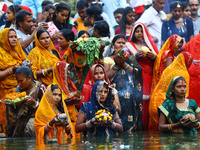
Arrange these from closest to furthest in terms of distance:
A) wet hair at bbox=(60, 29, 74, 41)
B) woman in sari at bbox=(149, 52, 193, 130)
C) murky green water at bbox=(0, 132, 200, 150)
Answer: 1. murky green water at bbox=(0, 132, 200, 150)
2. woman in sari at bbox=(149, 52, 193, 130)
3. wet hair at bbox=(60, 29, 74, 41)

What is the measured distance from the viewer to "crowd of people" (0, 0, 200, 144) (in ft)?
32.5

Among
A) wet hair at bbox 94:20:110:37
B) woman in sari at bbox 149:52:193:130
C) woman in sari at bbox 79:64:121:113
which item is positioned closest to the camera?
woman in sari at bbox 79:64:121:113

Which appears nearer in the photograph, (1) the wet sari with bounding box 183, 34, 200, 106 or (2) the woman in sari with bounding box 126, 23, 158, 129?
(2) the woman in sari with bounding box 126, 23, 158, 129

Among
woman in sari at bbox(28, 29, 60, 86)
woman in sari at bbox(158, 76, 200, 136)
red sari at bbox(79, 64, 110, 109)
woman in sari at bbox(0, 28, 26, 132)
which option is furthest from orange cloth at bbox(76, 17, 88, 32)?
woman in sari at bbox(158, 76, 200, 136)

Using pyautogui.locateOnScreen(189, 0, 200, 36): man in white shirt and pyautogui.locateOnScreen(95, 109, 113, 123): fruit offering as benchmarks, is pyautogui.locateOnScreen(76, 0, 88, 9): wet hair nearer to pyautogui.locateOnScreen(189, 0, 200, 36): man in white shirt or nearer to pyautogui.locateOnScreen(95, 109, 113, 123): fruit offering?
pyautogui.locateOnScreen(189, 0, 200, 36): man in white shirt

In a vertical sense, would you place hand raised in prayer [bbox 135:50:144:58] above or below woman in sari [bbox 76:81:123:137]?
above

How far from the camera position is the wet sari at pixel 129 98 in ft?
39.0

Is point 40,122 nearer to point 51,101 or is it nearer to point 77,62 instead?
point 51,101

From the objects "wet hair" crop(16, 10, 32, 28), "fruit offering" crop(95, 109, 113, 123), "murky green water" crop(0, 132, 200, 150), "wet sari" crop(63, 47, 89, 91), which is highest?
"wet hair" crop(16, 10, 32, 28)

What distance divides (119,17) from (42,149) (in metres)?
8.66

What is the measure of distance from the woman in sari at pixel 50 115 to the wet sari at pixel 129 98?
193cm

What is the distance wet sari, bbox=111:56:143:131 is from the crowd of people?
0.07ft

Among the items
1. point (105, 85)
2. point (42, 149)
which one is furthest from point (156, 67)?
point (42, 149)

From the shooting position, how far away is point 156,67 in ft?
40.1
